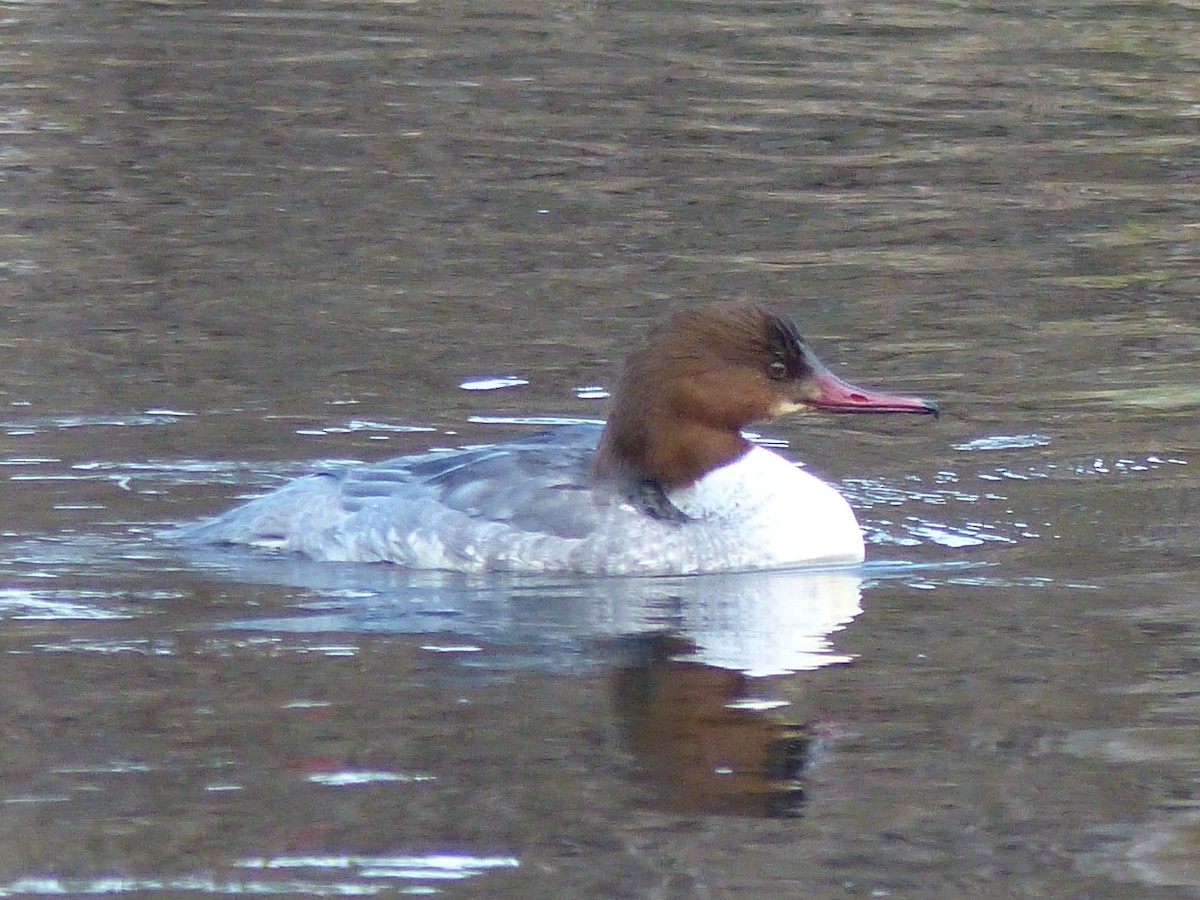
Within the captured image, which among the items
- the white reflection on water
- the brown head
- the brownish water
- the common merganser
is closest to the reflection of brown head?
the brownish water

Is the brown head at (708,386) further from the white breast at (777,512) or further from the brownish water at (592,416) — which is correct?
the brownish water at (592,416)

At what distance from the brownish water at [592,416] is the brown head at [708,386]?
565 mm

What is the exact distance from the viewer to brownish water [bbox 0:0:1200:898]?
6.06m

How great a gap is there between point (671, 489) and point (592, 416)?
6.76ft

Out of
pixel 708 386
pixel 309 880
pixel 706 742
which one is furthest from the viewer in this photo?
pixel 708 386

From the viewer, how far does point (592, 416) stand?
11.1m

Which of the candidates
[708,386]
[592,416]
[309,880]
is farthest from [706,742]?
[592,416]

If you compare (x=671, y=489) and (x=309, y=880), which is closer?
(x=309, y=880)

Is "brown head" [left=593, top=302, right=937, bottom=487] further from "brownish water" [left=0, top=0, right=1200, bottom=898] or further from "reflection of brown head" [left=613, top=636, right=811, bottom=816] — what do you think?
"reflection of brown head" [left=613, top=636, right=811, bottom=816]

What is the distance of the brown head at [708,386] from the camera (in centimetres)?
889

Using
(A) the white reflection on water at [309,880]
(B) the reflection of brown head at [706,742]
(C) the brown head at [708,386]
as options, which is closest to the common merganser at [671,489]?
(C) the brown head at [708,386]

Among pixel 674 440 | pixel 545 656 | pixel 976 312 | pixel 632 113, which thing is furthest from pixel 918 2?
pixel 545 656

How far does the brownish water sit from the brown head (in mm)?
565

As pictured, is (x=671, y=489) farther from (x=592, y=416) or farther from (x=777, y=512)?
(x=592, y=416)
